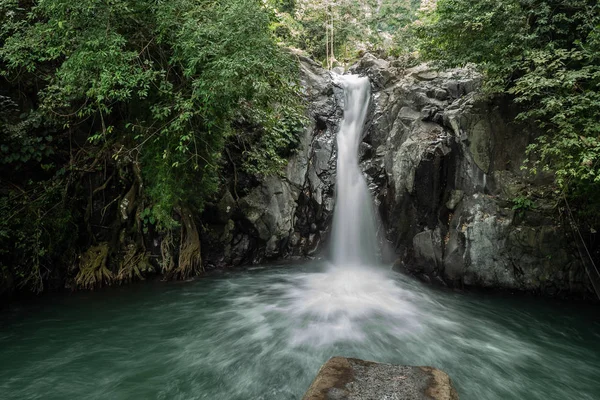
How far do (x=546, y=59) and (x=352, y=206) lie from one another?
5.59 meters

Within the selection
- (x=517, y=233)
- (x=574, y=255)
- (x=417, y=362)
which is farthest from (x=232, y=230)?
(x=574, y=255)

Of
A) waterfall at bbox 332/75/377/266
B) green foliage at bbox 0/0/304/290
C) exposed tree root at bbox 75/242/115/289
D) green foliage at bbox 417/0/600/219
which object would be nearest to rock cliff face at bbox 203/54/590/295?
waterfall at bbox 332/75/377/266

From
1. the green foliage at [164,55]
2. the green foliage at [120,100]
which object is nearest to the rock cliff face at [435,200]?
the green foliage at [120,100]

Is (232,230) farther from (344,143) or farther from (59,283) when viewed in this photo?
(344,143)

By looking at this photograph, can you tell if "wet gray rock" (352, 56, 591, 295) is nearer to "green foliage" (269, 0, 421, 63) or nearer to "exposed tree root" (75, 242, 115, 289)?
"exposed tree root" (75, 242, 115, 289)

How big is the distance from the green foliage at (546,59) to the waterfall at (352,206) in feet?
11.2

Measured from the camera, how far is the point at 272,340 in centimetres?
534

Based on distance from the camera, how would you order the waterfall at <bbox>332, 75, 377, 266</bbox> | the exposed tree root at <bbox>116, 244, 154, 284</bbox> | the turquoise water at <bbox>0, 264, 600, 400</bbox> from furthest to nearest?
1. the waterfall at <bbox>332, 75, 377, 266</bbox>
2. the exposed tree root at <bbox>116, 244, 154, 284</bbox>
3. the turquoise water at <bbox>0, 264, 600, 400</bbox>

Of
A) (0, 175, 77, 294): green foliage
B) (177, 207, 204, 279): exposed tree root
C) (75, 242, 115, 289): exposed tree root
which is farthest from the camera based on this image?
(177, 207, 204, 279): exposed tree root

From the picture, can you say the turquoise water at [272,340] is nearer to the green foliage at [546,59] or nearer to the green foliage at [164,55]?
the green foliage at [164,55]

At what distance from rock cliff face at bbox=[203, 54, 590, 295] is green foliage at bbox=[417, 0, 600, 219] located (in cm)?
A: 79

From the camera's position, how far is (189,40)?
205 inches

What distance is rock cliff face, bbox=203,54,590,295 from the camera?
712 cm

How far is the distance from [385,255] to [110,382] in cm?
696
